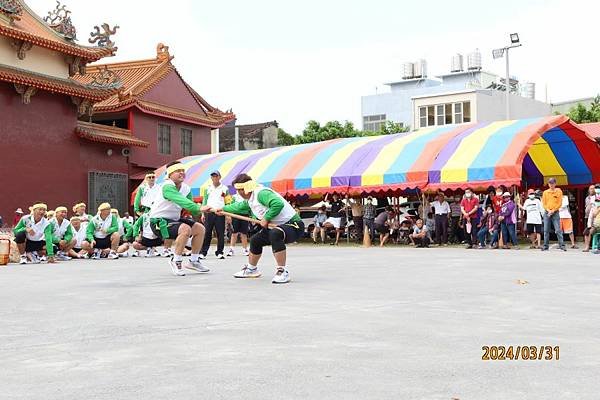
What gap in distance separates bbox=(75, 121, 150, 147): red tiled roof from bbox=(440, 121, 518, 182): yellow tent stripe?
13.7 meters

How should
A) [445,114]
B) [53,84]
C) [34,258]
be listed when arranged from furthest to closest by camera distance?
[445,114], [53,84], [34,258]

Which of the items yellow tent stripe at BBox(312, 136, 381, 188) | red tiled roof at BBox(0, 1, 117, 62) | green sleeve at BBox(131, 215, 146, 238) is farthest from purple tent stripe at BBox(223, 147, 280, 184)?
green sleeve at BBox(131, 215, 146, 238)

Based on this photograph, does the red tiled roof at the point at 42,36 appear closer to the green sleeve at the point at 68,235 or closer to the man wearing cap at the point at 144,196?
the green sleeve at the point at 68,235

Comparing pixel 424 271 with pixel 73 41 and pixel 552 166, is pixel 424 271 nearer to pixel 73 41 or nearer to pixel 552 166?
pixel 552 166

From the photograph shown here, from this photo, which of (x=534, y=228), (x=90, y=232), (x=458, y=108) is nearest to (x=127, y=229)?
(x=90, y=232)

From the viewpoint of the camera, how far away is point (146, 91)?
3262 centimetres

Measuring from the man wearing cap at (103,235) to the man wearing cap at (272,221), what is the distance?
7.48 metres

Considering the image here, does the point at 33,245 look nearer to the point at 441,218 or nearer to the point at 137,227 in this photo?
the point at 137,227

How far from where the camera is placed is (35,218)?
51.7 feet

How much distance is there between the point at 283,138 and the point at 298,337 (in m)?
55.2

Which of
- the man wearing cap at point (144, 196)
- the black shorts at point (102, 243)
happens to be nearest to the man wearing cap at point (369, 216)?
the black shorts at point (102, 243)

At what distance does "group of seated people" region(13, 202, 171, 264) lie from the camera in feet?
51.8

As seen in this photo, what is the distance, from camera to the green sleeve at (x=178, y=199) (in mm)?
11060

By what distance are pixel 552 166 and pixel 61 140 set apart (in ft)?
54.9
